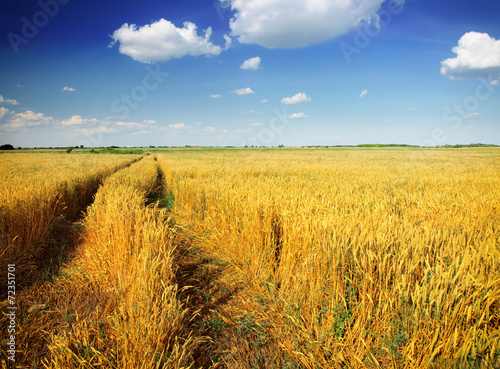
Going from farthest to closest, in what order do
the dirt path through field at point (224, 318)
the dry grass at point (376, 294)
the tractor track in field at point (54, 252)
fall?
1. the tractor track in field at point (54, 252)
2. the dirt path through field at point (224, 318)
3. the dry grass at point (376, 294)

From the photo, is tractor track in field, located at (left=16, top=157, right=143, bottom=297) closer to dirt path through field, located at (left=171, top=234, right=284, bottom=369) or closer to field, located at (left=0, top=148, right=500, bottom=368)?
field, located at (left=0, top=148, right=500, bottom=368)

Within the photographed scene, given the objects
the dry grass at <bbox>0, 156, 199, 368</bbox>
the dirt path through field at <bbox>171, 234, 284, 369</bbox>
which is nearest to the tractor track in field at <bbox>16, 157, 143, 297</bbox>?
the dry grass at <bbox>0, 156, 199, 368</bbox>

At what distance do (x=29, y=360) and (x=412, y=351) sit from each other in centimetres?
318

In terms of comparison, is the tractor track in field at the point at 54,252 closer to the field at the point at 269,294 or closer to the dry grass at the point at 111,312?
the field at the point at 269,294

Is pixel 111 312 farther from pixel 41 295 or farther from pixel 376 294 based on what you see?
pixel 376 294

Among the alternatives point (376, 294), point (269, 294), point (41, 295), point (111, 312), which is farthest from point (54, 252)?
point (376, 294)

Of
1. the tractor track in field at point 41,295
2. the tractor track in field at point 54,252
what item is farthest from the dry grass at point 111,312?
the tractor track in field at point 54,252

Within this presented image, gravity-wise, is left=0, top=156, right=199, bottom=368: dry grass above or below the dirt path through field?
above

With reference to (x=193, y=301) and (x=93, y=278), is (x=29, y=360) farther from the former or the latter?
(x=193, y=301)

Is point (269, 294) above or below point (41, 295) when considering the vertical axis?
above

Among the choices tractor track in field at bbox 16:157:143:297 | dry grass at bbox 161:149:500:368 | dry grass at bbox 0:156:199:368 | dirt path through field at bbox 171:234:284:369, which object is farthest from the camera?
tractor track in field at bbox 16:157:143:297

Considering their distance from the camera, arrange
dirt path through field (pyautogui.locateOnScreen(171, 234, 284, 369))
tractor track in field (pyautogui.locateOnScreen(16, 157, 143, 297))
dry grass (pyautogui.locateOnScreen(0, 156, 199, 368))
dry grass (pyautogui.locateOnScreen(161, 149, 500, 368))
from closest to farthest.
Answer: dry grass (pyautogui.locateOnScreen(161, 149, 500, 368))
dry grass (pyautogui.locateOnScreen(0, 156, 199, 368))
dirt path through field (pyautogui.locateOnScreen(171, 234, 284, 369))
tractor track in field (pyautogui.locateOnScreen(16, 157, 143, 297))

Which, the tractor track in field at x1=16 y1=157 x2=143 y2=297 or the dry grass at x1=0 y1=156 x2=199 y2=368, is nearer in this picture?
the dry grass at x1=0 y1=156 x2=199 y2=368

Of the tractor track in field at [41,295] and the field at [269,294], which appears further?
the tractor track in field at [41,295]
